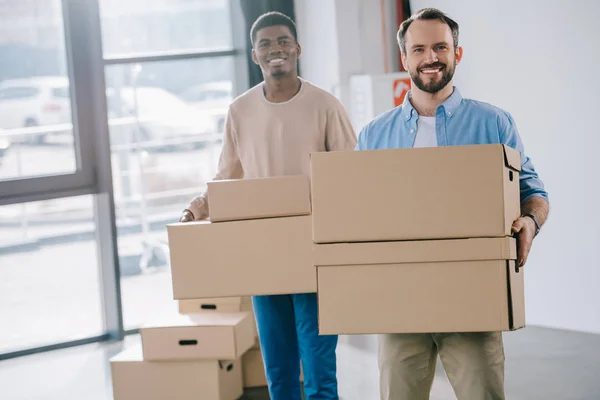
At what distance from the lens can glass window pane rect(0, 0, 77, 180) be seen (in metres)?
4.14

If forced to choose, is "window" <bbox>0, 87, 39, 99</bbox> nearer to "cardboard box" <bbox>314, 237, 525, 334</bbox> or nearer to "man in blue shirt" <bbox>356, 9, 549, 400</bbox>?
"man in blue shirt" <bbox>356, 9, 549, 400</bbox>

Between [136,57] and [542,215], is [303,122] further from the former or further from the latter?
[136,57]

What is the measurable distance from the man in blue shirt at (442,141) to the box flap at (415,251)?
0.16 meters

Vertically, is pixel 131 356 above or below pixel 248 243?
below

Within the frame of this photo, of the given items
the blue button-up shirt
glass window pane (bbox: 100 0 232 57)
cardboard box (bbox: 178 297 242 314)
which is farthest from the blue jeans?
glass window pane (bbox: 100 0 232 57)

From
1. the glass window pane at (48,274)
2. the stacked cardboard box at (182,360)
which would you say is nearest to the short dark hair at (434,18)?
the stacked cardboard box at (182,360)

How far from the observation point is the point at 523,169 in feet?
6.18

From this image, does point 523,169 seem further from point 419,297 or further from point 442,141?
point 419,297

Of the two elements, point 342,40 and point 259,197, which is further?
point 342,40

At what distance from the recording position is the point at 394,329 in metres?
1.65

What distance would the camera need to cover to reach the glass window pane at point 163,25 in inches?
173

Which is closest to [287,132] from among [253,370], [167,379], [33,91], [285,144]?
[285,144]

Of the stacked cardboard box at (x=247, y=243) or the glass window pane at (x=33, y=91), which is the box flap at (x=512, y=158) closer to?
A: the stacked cardboard box at (x=247, y=243)

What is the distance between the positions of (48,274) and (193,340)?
1.69 metres
